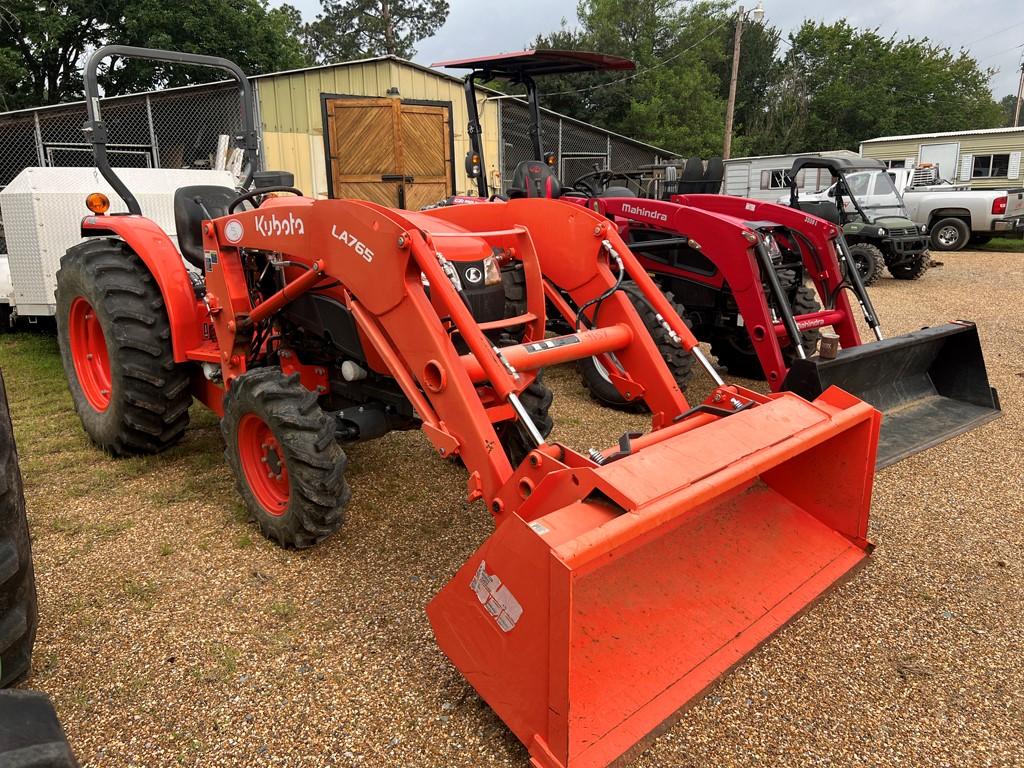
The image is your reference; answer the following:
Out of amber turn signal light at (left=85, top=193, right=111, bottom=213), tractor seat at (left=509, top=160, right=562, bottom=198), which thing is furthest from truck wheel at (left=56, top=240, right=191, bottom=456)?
tractor seat at (left=509, top=160, right=562, bottom=198)

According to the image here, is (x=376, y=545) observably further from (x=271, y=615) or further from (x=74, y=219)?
(x=74, y=219)

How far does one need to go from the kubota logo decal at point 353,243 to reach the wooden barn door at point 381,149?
9.59 meters

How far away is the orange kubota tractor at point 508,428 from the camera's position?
1971 millimetres

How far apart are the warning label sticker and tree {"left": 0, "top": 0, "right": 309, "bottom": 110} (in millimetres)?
21114

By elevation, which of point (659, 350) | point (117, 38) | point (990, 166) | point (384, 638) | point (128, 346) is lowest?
point (384, 638)

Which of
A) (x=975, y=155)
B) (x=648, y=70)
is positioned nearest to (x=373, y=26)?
(x=648, y=70)

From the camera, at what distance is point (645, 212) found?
18.3ft

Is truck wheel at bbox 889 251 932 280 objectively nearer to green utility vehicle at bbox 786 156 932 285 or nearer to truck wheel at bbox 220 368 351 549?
green utility vehicle at bbox 786 156 932 285

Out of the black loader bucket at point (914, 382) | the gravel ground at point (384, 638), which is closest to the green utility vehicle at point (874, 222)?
the black loader bucket at point (914, 382)

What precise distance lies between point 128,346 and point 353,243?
1642 mm

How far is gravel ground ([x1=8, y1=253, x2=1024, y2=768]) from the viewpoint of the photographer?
2080 mm

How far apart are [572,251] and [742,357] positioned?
297 centimetres

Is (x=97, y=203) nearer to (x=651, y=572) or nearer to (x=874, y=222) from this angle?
(x=651, y=572)

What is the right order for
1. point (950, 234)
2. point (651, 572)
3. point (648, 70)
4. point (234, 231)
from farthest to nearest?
point (648, 70)
point (950, 234)
point (234, 231)
point (651, 572)
